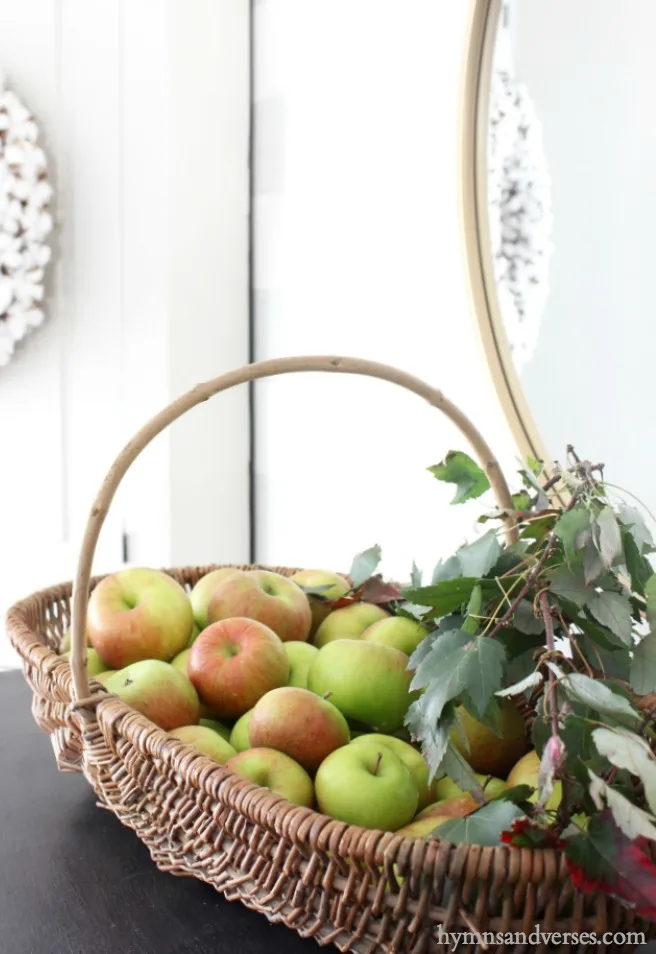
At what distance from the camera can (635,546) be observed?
54 centimetres

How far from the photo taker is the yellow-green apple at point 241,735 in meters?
0.64

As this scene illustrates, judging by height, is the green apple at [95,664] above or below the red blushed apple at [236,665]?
below

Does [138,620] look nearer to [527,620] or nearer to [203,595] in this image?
[203,595]

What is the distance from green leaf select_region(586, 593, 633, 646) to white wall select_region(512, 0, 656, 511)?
434mm

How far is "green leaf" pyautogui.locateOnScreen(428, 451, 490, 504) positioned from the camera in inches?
27.2

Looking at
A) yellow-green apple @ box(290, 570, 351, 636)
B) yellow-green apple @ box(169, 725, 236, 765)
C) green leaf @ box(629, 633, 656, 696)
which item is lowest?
yellow-green apple @ box(169, 725, 236, 765)

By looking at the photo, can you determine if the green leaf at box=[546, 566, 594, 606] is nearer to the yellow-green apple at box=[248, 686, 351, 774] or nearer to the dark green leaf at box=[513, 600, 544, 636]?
the dark green leaf at box=[513, 600, 544, 636]

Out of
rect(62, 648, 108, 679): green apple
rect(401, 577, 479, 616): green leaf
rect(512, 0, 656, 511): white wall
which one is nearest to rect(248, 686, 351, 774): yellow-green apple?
rect(401, 577, 479, 616): green leaf

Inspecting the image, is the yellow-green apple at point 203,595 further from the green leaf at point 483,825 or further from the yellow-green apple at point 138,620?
the green leaf at point 483,825

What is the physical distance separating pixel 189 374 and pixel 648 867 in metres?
1.42

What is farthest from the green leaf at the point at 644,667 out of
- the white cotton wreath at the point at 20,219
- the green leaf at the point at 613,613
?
the white cotton wreath at the point at 20,219

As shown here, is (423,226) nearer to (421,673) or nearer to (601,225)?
(601,225)

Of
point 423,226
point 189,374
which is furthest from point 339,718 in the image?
point 189,374

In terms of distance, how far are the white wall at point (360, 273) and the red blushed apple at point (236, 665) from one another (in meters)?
0.56
